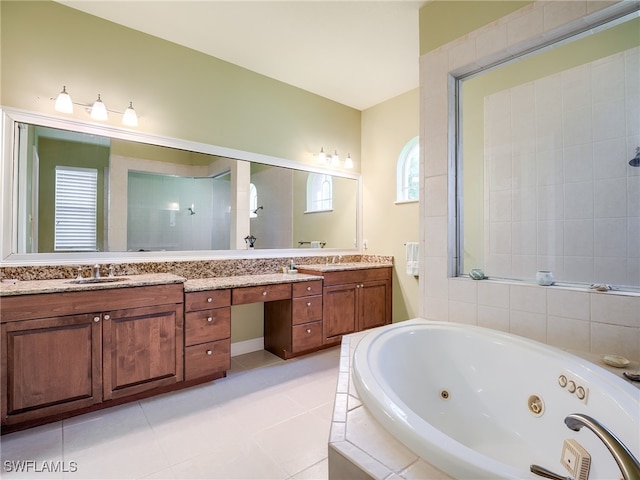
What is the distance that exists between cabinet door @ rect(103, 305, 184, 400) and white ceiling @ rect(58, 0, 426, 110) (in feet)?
7.11

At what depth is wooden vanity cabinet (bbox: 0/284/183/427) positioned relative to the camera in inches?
66.8

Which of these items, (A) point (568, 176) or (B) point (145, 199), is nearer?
(A) point (568, 176)

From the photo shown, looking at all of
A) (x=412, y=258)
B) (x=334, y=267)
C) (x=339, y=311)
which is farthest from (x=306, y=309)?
(x=412, y=258)

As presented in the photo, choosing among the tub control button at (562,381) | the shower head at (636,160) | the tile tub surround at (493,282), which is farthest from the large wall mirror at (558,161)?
the tub control button at (562,381)

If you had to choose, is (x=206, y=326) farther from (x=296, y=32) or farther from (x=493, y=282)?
(x=296, y=32)

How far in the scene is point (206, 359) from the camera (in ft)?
7.64

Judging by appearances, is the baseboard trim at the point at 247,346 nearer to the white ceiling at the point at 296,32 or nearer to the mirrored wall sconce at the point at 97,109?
the mirrored wall sconce at the point at 97,109

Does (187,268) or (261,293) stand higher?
(187,268)

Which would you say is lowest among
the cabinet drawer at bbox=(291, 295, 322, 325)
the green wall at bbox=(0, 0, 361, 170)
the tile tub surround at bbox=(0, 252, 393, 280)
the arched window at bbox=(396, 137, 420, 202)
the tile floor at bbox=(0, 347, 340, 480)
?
the tile floor at bbox=(0, 347, 340, 480)

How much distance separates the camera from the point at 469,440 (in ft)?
4.77

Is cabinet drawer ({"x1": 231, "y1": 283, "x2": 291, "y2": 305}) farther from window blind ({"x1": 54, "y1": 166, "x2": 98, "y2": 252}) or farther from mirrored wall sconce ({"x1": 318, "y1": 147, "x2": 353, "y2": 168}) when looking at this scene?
mirrored wall sconce ({"x1": 318, "y1": 147, "x2": 353, "y2": 168})

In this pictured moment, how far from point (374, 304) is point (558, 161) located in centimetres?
211

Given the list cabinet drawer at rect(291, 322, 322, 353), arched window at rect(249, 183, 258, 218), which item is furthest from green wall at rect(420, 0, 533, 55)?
cabinet drawer at rect(291, 322, 322, 353)

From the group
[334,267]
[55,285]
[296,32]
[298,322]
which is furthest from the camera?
[334,267]
